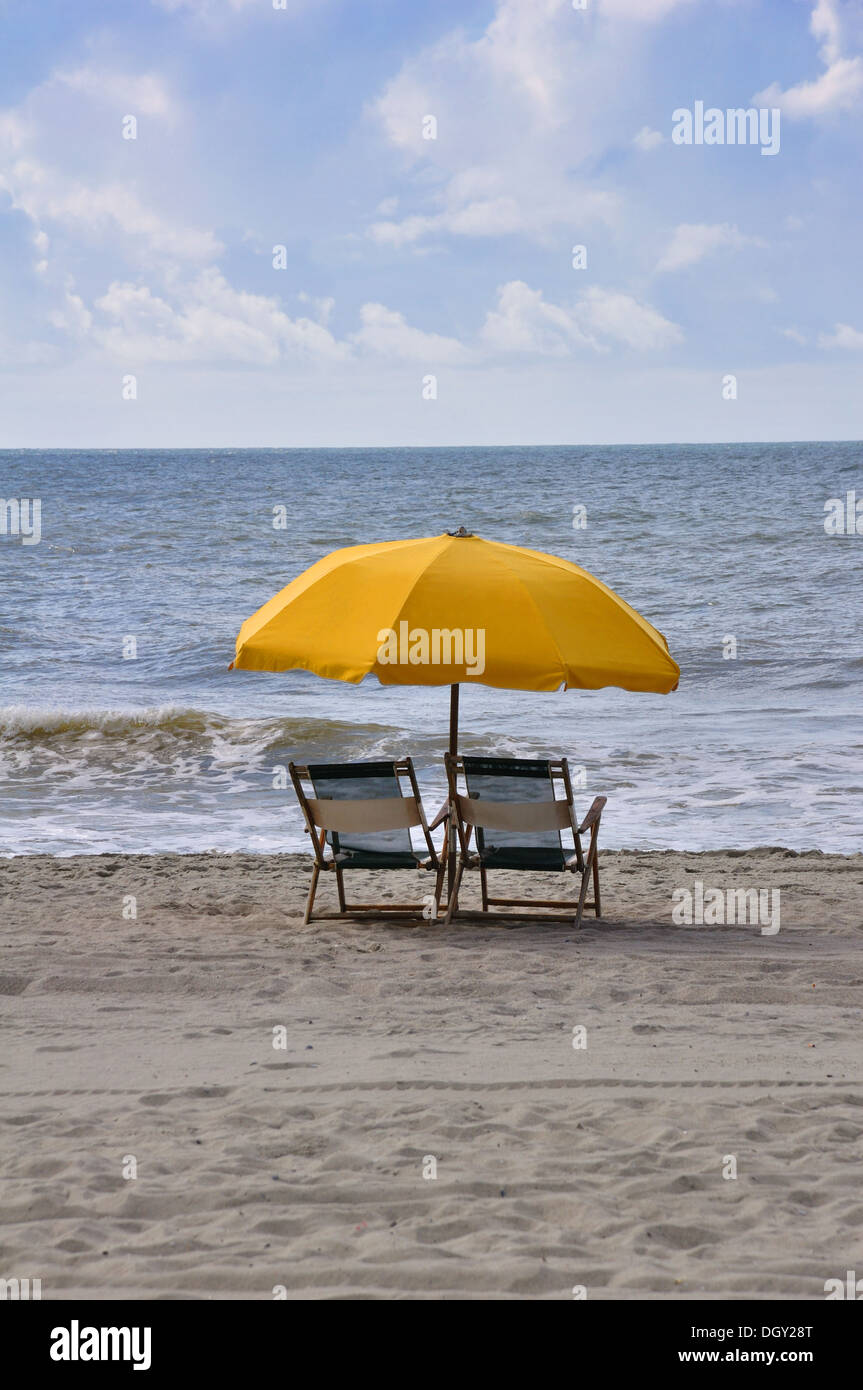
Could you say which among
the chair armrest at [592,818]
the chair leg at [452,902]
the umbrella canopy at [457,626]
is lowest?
the chair leg at [452,902]

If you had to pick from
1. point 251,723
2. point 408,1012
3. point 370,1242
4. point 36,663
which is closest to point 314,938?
point 408,1012

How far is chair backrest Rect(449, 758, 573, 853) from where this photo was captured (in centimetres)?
587

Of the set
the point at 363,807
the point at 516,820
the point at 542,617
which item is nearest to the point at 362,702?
the point at 363,807

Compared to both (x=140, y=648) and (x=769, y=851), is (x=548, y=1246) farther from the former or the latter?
(x=140, y=648)

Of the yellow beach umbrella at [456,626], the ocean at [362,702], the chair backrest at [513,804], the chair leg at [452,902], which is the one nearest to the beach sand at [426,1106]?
the chair leg at [452,902]

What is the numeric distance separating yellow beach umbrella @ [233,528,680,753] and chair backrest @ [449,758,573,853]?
79 cm

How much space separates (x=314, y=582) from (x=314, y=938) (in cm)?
174

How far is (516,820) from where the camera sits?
5.88 m

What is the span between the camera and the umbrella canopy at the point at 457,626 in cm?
505

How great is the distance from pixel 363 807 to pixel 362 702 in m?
7.65

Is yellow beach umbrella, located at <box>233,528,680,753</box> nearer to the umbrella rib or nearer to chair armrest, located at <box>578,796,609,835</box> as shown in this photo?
the umbrella rib

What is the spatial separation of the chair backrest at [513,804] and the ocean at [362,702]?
2429mm

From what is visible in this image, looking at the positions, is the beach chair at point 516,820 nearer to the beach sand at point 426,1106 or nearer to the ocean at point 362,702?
the beach sand at point 426,1106

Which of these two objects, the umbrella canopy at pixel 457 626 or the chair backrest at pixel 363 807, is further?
the chair backrest at pixel 363 807
